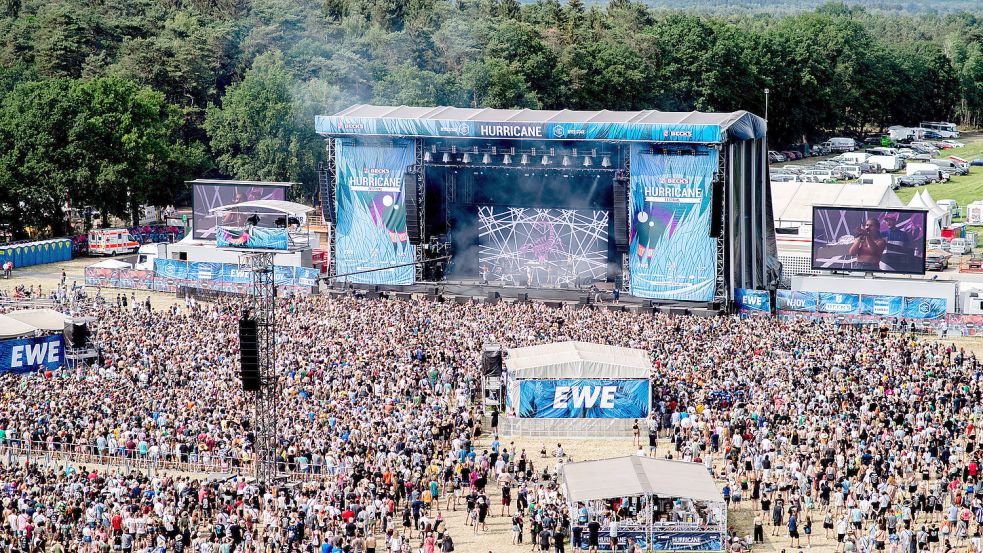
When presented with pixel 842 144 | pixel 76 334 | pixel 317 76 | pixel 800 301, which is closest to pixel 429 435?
pixel 76 334

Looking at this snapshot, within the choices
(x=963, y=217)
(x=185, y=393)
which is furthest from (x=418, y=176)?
(x=963, y=217)

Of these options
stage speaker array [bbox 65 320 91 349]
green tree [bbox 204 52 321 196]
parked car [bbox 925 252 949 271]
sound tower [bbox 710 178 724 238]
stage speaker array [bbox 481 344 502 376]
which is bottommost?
stage speaker array [bbox 481 344 502 376]

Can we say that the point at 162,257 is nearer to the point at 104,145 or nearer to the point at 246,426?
the point at 104,145

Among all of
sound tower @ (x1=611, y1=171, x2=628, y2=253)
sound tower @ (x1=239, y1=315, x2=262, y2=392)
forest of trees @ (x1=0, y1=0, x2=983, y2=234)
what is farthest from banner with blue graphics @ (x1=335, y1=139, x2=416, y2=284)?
sound tower @ (x1=239, y1=315, x2=262, y2=392)

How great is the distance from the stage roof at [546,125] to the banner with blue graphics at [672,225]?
874mm

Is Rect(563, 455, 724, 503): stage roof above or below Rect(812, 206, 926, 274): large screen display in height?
below

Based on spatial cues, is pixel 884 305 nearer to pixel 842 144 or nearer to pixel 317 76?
pixel 317 76

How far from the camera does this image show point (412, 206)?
5281cm

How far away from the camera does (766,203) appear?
53.3 meters

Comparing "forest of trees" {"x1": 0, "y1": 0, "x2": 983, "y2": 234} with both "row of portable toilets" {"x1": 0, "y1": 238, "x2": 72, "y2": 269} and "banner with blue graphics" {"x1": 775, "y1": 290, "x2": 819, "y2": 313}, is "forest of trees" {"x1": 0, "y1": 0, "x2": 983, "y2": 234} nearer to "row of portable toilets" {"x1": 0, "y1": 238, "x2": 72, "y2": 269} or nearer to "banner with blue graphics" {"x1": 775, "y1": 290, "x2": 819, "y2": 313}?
"row of portable toilets" {"x1": 0, "y1": 238, "x2": 72, "y2": 269}

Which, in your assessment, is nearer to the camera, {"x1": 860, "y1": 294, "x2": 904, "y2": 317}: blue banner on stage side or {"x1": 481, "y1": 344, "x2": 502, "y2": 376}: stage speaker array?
{"x1": 481, "y1": 344, "x2": 502, "y2": 376}: stage speaker array

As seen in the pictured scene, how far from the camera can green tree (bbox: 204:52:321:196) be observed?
7788cm

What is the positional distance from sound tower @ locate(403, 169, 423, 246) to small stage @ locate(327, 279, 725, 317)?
73.0 inches

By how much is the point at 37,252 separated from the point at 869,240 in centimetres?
3812
